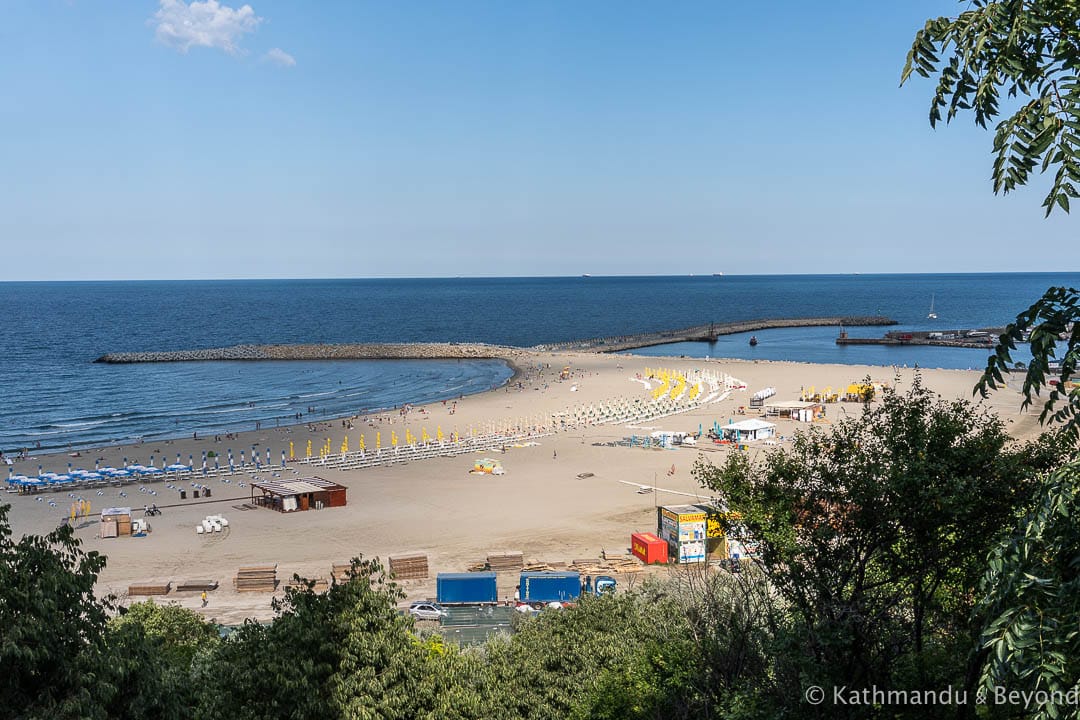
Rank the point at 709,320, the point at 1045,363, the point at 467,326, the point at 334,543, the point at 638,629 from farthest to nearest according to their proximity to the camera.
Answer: the point at 709,320
the point at 467,326
the point at 334,543
the point at 638,629
the point at 1045,363

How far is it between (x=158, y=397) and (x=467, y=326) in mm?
85847

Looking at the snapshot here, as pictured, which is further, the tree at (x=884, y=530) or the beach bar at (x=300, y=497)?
the beach bar at (x=300, y=497)

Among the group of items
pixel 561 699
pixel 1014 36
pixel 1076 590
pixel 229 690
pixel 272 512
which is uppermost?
pixel 1014 36

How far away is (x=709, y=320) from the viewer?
164 metres

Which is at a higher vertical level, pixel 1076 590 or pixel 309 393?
pixel 1076 590

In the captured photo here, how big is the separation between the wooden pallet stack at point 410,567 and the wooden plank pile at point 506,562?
83.8 inches

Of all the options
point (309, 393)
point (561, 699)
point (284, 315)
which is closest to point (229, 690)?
point (561, 699)

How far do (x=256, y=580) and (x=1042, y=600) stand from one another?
80.8 feet

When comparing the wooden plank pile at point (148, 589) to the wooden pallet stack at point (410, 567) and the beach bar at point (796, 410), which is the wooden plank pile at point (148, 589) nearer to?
the wooden pallet stack at point (410, 567)

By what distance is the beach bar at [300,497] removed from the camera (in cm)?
3456

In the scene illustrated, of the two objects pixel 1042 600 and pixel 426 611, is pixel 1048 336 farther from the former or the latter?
pixel 426 611

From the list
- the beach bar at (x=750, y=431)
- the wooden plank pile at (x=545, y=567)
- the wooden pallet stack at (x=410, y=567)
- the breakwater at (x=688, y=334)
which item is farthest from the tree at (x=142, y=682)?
the breakwater at (x=688, y=334)

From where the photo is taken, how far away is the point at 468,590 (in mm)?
23312

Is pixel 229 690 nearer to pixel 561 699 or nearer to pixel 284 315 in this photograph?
pixel 561 699
